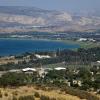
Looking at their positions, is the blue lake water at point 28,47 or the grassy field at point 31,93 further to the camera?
the blue lake water at point 28,47

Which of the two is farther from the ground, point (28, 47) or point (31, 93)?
point (31, 93)

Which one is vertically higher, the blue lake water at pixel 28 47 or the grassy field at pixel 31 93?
the grassy field at pixel 31 93

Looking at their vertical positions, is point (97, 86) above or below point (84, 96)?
below

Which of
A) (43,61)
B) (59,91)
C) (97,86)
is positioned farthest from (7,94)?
(43,61)

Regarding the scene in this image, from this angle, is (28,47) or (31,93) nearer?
(31,93)

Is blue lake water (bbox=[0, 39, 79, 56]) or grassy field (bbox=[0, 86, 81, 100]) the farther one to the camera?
blue lake water (bbox=[0, 39, 79, 56])

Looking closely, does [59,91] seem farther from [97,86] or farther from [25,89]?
[97,86]

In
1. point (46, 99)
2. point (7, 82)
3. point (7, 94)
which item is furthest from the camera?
point (7, 82)

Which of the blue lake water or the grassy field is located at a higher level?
the grassy field
